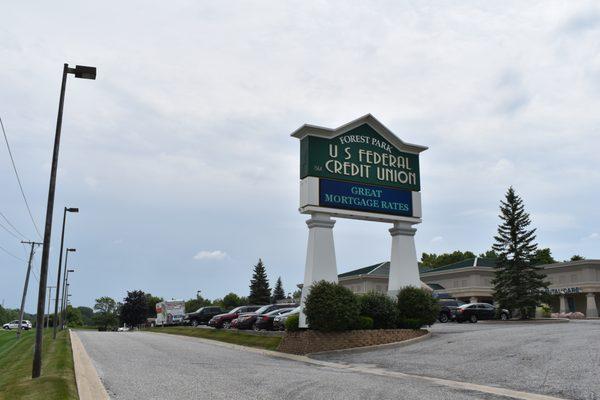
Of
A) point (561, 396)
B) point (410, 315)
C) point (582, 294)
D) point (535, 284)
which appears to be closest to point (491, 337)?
point (410, 315)

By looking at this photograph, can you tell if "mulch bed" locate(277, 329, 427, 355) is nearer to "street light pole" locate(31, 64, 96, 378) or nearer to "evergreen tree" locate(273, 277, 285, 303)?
"street light pole" locate(31, 64, 96, 378)

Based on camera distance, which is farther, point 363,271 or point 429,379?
point 363,271

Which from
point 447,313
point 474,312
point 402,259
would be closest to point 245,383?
point 402,259

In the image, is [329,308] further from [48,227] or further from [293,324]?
[48,227]

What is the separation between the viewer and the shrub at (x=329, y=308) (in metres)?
22.8

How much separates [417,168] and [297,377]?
16904 mm

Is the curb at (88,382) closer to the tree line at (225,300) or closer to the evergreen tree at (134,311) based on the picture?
the tree line at (225,300)

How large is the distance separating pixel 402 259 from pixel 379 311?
346cm

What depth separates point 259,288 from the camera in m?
77.6

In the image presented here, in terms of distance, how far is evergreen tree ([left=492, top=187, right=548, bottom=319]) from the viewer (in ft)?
147

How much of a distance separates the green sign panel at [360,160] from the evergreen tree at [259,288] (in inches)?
2045

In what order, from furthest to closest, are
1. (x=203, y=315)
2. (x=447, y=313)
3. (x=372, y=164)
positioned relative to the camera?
(x=203, y=315) → (x=447, y=313) → (x=372, y=164)

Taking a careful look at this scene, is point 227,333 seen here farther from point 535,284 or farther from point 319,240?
point 535,284

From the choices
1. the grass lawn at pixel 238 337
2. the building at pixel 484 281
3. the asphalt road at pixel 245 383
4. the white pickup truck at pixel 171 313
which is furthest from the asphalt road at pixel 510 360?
the white pickup truck at pixel 171 313
